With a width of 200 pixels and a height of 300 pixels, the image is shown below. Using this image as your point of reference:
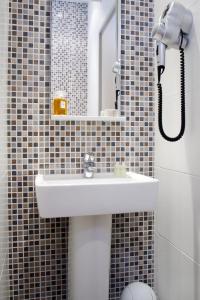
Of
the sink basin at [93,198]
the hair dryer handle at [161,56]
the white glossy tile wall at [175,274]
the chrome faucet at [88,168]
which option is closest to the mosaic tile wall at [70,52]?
the chrome faucet at [88,168]

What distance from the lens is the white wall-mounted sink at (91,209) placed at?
1.21 m

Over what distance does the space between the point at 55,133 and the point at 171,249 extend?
90 cm

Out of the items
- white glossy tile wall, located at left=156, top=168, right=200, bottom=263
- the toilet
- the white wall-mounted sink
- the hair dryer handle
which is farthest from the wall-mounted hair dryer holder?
the toilet

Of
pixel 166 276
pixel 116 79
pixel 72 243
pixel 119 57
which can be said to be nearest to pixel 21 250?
pixel 72 243

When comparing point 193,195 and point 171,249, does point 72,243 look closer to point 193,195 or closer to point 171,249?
point 171,249

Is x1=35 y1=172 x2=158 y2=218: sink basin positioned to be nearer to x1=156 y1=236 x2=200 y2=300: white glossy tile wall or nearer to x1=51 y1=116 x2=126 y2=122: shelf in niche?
x1=156 y1=236 x2=200 y2=300: white glossy tile wall

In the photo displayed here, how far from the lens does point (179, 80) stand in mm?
1447

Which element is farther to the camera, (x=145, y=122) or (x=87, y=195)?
(x=145, y=122)

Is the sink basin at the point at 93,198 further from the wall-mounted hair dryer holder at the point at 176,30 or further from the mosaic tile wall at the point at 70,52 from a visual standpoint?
the mosaic tile wall at the point at 70,52

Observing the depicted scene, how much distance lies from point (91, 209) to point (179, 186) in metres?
0.50

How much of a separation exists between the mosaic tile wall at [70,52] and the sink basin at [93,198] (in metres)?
0.57

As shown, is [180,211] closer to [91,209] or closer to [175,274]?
[175,274]

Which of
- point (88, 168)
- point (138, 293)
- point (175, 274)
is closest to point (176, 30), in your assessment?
point (88, 168)

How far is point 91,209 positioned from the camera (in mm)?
1237
